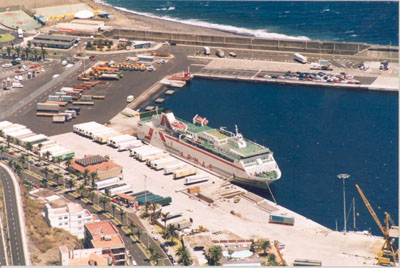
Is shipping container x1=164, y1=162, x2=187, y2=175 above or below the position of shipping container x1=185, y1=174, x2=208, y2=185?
above

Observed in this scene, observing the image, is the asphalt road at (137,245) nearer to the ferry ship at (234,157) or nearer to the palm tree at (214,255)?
the palm tree at (214,255)

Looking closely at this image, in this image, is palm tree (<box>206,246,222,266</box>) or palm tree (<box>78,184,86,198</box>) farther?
palm tree (<box>78,184,86,198</box>)

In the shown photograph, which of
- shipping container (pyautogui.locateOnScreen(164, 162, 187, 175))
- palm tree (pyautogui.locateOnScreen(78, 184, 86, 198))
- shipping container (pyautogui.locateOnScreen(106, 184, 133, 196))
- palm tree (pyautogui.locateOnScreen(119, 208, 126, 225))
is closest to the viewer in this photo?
palm tree (pyautogui.locateOnScreen(119, 208, 126, 225))

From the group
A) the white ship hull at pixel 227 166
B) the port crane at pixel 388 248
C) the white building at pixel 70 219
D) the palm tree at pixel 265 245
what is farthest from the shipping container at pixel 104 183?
the port crane at pixel 388 248

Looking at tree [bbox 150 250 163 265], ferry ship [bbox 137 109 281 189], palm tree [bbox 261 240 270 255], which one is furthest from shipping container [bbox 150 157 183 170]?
palm tree [bbox 261 240 270 255]

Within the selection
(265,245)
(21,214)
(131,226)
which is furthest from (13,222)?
(265,245)

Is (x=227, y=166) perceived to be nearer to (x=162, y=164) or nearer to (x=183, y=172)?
(x=183, y=172)

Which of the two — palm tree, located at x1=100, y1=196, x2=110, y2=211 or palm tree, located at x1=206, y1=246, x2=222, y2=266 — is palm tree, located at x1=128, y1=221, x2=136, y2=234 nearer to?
palm tree, located at x1=100, y1=196, x2=110, y2=211

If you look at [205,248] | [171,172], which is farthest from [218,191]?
[205,248]
